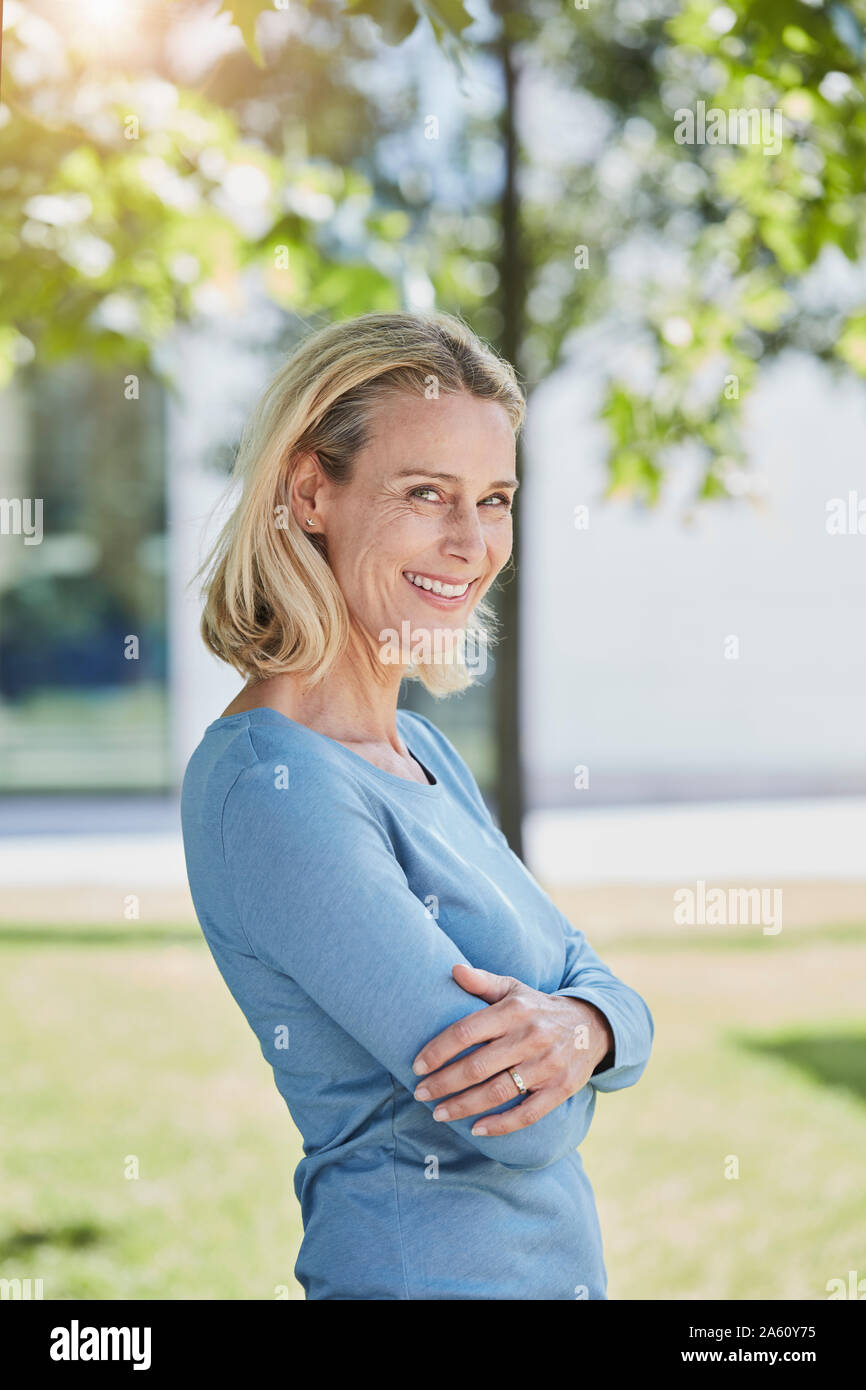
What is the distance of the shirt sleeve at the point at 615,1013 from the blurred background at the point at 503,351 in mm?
777

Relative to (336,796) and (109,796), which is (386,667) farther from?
(109,796)

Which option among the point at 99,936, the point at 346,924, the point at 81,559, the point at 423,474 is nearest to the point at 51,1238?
the point at 346,924

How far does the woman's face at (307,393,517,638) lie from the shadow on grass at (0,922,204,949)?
236 inches

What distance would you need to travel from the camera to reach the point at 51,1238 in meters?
3.78

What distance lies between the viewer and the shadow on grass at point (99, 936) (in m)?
7.39

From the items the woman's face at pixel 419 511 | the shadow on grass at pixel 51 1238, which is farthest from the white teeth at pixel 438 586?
the shadow on grass at pixel 51 1238

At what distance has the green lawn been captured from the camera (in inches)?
145

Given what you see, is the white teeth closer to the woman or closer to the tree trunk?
the woman

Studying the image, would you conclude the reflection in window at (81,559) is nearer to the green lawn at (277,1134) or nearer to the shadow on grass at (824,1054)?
the green lawn at (277,1134)

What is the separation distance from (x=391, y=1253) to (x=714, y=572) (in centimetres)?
1176

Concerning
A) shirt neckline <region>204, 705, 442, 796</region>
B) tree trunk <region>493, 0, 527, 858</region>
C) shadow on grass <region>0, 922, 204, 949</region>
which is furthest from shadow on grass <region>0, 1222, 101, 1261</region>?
shadow on grass <region>0, 922, 204, 949</region>

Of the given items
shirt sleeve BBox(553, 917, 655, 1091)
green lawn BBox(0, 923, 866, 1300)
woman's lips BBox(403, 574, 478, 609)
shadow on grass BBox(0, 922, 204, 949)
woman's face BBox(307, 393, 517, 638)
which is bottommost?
green lawn BBox(0, 923, 866, 1300)

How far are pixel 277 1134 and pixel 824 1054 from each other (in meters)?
2.37

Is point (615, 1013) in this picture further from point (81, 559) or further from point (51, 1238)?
point (81, 559)
